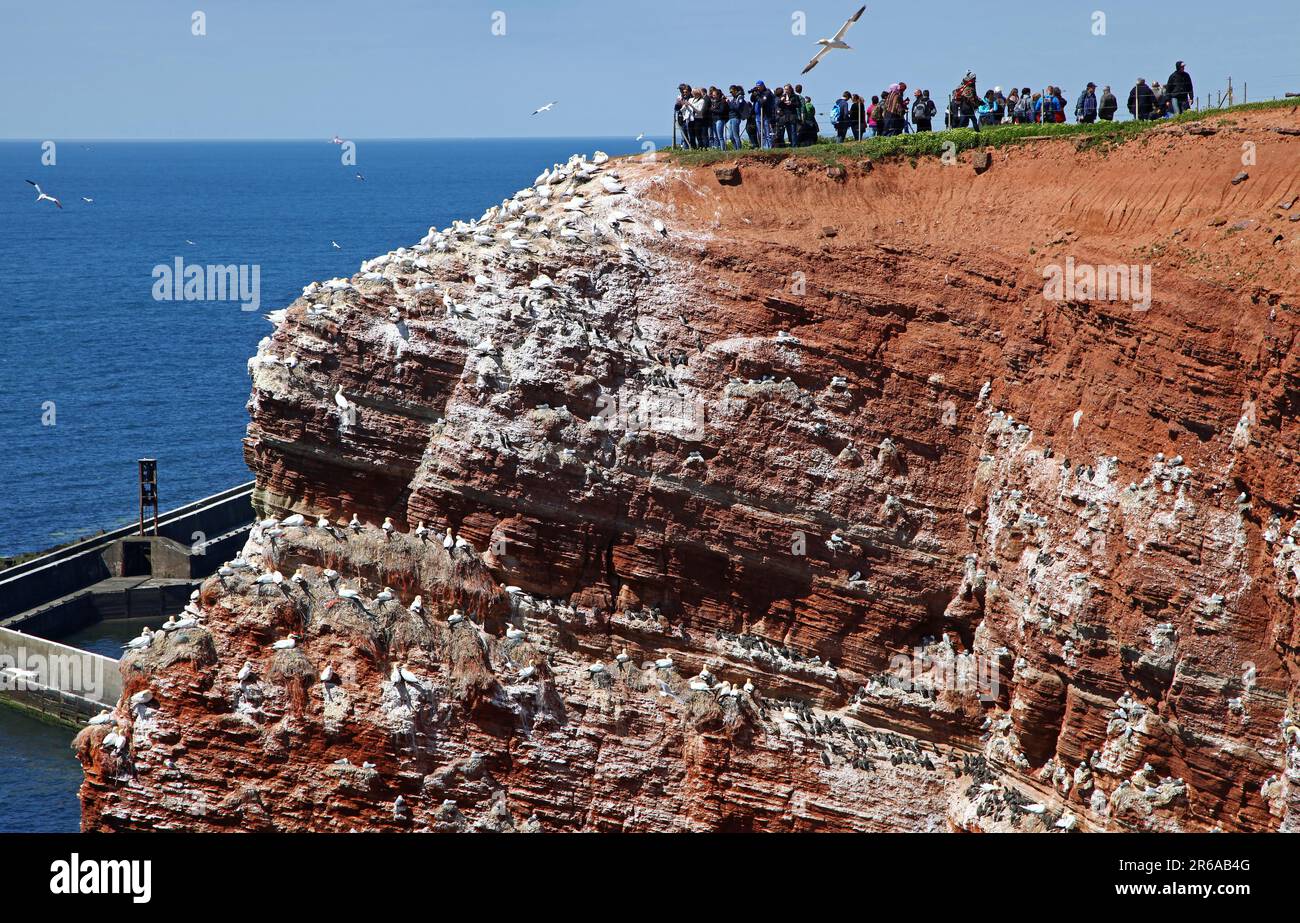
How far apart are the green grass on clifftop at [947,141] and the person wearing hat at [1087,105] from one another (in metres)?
3.34

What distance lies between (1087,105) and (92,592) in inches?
2018

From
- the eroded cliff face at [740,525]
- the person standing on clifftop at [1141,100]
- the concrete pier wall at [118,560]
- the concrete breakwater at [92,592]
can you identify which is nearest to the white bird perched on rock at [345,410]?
the eroded cliff face at [740,525]

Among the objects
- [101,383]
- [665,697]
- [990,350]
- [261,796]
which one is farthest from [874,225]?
[101,383]

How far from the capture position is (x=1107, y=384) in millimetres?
29719

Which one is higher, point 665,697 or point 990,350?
point 990,350

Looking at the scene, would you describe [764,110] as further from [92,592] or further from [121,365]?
[121,365]

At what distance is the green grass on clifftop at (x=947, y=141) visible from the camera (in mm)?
33438

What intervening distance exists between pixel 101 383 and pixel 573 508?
89.3m

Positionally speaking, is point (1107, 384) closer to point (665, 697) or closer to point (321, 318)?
point (665, 697)

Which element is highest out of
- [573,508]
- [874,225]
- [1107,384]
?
[874,225]

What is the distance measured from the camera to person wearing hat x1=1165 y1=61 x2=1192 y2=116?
3609 cm

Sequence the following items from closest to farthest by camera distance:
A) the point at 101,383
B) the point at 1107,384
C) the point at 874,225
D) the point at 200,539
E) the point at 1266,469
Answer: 1. the point at 1266,469
2. the point at 1107,384
3. the point at 874,225
4. the point at 200,539
5. the point at 101,383

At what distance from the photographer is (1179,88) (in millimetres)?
36156

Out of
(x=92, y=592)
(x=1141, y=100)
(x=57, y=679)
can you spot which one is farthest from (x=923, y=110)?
(x=92, y=592)
